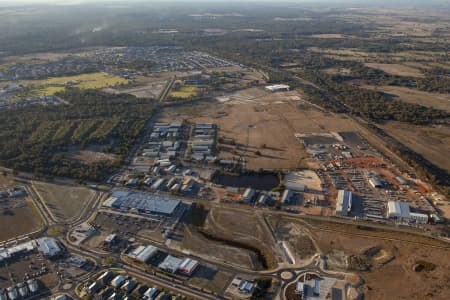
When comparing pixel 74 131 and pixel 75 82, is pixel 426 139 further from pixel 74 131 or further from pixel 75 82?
pixel 75 82

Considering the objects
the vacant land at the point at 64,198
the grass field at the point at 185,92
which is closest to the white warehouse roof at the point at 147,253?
the vacant land at the point at 64,198

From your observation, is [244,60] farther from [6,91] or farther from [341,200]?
[341,200]

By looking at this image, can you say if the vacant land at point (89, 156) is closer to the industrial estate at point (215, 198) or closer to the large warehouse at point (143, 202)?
the industrial estate at point (215, 198)

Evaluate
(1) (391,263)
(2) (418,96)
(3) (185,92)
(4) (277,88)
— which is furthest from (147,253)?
(2) (418,96)

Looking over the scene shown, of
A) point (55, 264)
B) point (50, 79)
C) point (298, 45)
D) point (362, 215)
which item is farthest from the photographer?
point (298, 45)

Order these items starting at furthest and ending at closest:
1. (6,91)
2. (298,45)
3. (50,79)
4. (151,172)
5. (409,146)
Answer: (298,45) < (50,79) < (6,91) < (409,146) < (151,172)

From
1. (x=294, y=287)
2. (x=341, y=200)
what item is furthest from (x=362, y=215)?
(x=294, y=287)
